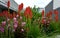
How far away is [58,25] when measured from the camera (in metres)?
10.4

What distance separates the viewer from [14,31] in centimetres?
707

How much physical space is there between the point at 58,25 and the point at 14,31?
3714mm

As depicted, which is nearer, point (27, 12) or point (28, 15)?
point (27, 12)

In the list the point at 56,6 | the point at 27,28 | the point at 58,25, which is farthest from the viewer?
the point at 56,6

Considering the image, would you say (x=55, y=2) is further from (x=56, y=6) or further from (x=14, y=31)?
(x=14, y=31)

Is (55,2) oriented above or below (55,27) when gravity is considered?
above

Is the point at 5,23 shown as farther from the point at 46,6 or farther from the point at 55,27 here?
the point at 46,6

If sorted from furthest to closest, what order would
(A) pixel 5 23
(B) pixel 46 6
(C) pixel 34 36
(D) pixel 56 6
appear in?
(B) pixel 46 6
(D) pixel 56 6
(C) pixel 34 36
(A) pixel 5 23

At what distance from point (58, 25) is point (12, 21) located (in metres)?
3.62

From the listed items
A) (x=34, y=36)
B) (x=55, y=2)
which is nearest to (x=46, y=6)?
(x=55, y=2)

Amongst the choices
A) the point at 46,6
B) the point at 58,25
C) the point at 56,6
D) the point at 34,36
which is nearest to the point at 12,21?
the point at 34,36

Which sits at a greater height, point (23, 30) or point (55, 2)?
point (55, 2)

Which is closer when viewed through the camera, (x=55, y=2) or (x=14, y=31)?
(x=14, y=31)

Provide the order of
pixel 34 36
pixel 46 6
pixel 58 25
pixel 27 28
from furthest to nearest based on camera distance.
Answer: pixel 46 6, pixel 58 25, pixel 34 36, pixel 27 28
